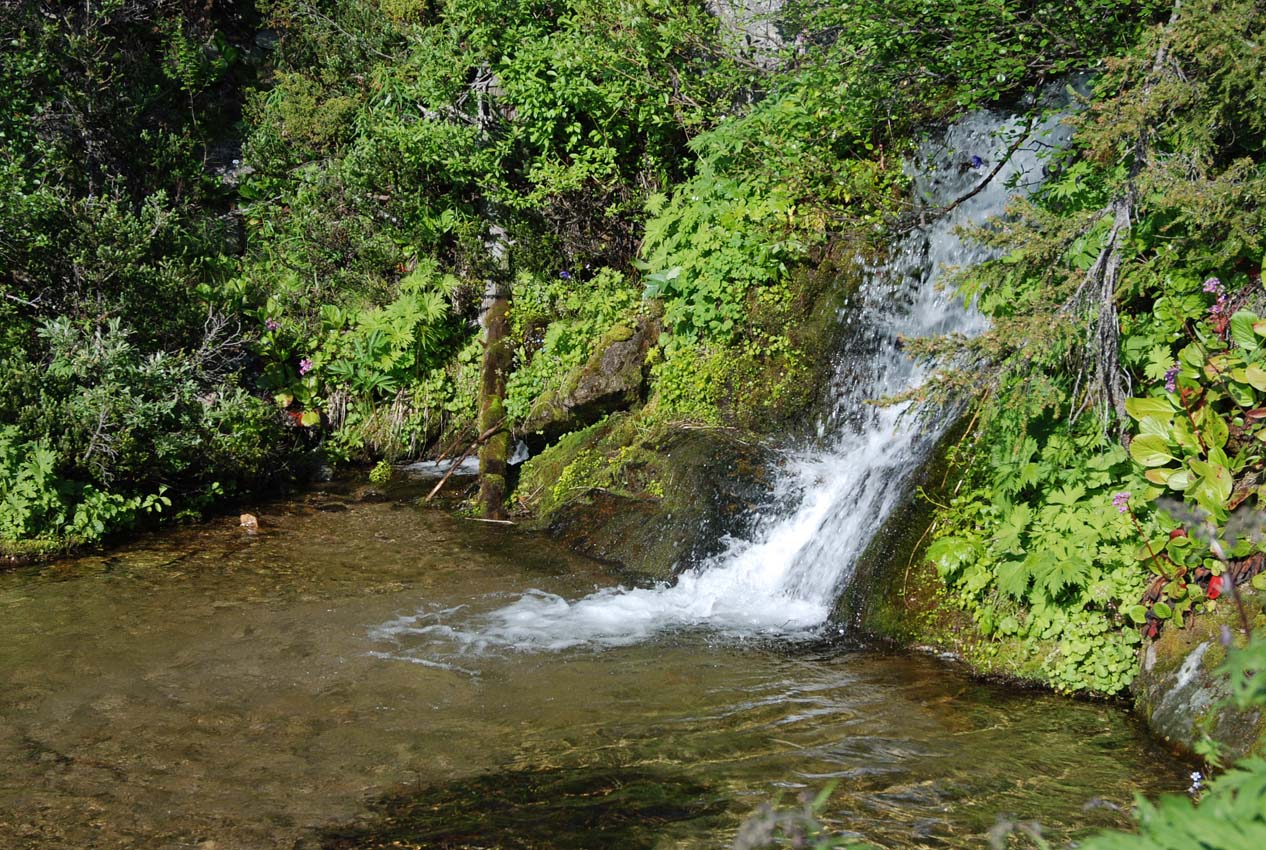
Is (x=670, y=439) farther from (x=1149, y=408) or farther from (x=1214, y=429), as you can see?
(x=1214, y=429)

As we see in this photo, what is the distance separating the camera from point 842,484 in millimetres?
7977

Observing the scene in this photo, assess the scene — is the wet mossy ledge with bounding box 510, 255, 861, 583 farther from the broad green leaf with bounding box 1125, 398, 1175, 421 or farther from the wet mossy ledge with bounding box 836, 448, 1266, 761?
the broad green leaf with bounding box 1125, 398, 1175, 421

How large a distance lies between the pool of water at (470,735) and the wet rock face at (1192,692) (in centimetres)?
18

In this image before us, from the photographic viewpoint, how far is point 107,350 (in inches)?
358

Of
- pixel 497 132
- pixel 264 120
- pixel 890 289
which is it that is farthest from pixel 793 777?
pixel 264 120

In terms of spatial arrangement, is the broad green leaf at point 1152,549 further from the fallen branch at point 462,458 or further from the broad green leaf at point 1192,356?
the fallen branch at point 462,458

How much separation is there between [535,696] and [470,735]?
559mm

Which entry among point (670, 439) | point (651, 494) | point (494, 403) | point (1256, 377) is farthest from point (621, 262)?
point (1256, 377)

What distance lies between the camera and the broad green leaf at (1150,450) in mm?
5516

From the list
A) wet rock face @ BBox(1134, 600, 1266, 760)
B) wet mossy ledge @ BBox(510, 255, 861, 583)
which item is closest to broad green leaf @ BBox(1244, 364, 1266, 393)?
wet rock face @ BBox(1134, 600, 1266, 760)

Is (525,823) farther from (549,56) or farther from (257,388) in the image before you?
(549,56)

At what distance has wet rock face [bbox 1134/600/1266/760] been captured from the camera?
483 cm

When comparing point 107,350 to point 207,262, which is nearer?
point 107,350

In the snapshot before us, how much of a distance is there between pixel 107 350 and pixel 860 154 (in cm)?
716
